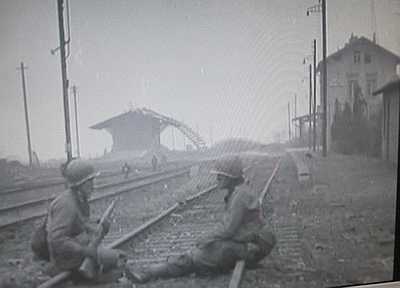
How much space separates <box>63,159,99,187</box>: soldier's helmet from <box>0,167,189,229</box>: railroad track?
0.07 m

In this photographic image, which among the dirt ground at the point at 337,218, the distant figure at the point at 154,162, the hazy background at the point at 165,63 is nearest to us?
the hazy background at the point at 165,63

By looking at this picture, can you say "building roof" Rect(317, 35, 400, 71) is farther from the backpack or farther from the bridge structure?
the backpack

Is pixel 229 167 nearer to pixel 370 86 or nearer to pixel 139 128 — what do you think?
pixel 139 128

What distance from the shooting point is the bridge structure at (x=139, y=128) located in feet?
6.15

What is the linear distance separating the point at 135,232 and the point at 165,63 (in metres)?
0.76

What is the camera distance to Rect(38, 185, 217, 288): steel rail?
1768mm

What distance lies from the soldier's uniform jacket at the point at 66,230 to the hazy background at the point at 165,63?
214 millimetres

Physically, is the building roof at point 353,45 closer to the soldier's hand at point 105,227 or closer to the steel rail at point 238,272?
the steel rail at point 238,272

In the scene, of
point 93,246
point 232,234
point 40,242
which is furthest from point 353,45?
point 40,242

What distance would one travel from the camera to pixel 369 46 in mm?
2166

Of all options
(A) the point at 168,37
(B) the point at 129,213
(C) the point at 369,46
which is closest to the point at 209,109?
(A) the point at 168,37

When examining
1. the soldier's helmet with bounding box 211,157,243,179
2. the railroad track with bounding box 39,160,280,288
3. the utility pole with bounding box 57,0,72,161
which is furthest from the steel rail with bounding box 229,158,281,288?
the utility pole with bounding box 57,0,72,161

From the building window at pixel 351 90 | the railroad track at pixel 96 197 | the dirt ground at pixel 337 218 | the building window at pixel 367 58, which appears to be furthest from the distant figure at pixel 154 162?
the building window at pixel 367 58

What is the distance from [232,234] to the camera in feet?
6.46
